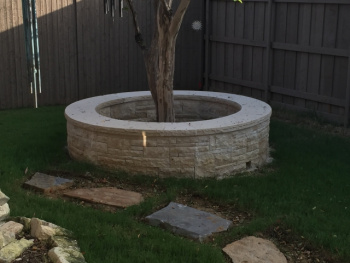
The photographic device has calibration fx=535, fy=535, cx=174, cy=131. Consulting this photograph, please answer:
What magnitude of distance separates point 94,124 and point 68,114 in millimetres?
653

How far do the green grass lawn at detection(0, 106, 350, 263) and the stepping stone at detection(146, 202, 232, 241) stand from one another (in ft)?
0.34

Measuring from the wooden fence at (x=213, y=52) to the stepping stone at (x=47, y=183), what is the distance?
4090 millimetres

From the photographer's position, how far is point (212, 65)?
1087cm

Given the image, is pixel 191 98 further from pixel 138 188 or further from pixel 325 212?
pixel 325 212

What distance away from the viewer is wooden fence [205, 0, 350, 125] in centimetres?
815

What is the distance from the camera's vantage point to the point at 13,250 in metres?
3.71

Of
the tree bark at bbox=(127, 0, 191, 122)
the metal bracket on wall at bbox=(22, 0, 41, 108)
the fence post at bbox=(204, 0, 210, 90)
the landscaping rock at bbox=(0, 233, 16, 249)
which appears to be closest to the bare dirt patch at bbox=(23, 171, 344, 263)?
the landscaping rock at bbox=(0, 233, 16, 249)

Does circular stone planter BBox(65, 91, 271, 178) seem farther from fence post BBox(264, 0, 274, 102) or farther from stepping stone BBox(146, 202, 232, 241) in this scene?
fence post BBox(264, 0, 274, 102)

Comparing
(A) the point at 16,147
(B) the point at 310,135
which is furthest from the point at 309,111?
(A) the point at 16,147

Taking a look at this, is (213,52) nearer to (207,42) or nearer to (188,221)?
(207,42)

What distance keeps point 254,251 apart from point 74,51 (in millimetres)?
6629

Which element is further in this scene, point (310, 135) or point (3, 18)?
point (3, 18)

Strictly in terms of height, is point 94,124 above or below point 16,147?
above

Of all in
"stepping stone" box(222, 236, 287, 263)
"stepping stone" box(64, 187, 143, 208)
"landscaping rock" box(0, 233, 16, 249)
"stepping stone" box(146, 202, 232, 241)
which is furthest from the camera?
"stepping stone" box(64, 187, 143, 208)
